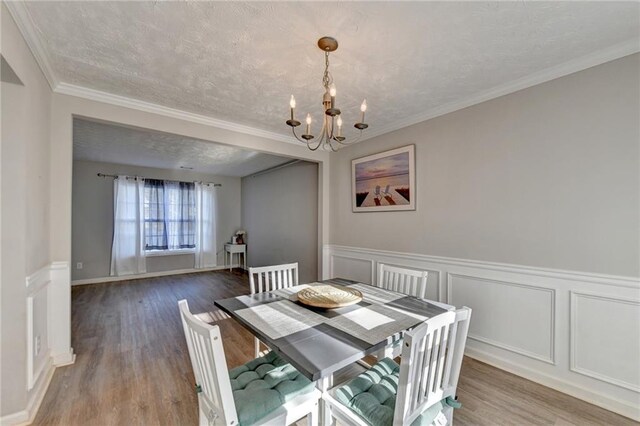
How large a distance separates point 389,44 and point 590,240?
198cm

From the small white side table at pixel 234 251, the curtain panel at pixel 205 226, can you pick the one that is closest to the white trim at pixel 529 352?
the small white side table at pixel 234 251

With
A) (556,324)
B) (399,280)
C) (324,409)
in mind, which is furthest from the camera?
(399,280)

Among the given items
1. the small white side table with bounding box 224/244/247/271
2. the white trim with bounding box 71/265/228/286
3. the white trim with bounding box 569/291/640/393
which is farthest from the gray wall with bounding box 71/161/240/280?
the white trim with bounding box 569/291/640/393

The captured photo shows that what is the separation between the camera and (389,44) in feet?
5.71

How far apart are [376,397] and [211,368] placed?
0.78 m

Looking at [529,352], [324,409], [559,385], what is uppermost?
[324,409]

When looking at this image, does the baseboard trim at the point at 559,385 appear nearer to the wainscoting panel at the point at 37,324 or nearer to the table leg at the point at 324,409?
the table leg at the point at 324,409

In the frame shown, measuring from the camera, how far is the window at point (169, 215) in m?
5.87

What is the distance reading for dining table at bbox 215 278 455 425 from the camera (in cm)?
116

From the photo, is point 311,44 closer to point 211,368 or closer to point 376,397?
point 211,368

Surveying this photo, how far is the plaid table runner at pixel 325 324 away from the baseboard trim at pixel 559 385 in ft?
3.82

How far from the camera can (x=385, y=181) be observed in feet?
10.7

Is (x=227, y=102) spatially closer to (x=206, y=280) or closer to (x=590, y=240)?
(x=590, y=240)

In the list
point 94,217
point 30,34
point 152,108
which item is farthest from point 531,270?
point 94,217
